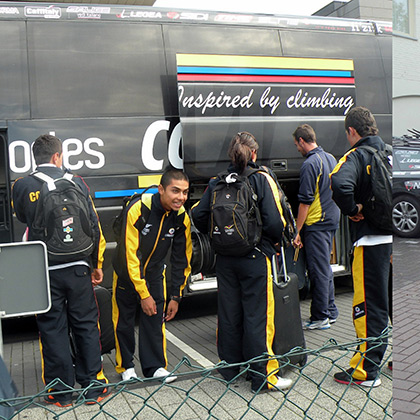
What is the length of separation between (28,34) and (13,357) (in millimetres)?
2227

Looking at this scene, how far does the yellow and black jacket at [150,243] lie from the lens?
3.04m

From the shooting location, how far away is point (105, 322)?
3318mm

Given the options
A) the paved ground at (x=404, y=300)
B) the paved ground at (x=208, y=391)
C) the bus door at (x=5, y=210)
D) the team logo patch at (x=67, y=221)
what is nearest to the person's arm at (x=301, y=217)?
the paved ground at (x=208, y=391)

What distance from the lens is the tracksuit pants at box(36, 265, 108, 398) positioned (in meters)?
2.84

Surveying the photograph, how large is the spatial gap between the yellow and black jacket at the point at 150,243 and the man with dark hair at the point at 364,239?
1006 mm

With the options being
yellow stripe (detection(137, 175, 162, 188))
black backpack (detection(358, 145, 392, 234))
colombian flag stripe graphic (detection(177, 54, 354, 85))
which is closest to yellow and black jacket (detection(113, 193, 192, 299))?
yellow stripe (detection(137, 175, 162, 188))

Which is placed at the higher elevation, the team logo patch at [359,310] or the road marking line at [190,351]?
the team logo patch at [359,310]

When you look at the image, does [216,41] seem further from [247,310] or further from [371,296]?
[371,296]

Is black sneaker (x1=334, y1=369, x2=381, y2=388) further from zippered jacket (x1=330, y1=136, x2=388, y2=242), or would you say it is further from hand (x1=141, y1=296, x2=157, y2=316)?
hand (x1=141, y1=296, x2=157, y2=316)

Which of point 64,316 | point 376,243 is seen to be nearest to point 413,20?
point 376,243

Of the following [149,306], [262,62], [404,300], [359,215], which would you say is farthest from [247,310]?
[404,300]

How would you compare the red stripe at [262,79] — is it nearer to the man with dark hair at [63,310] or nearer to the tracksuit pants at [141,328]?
the man with dark hair at [63,310]

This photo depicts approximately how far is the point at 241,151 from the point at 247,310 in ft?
2.88

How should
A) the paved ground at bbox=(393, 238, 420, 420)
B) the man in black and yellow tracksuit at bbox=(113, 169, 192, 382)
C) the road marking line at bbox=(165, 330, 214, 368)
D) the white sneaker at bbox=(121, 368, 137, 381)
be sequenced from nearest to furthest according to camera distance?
the paved ground at bbox=(393, 238, 420, 420)
the man in black and yellow tracksuit at bbox=(113, 169, 192, 382)
the white sneaker at bbox=(121, 368, 137, 381)
the road marking line at bbox=(165, 330, 214, 368)
